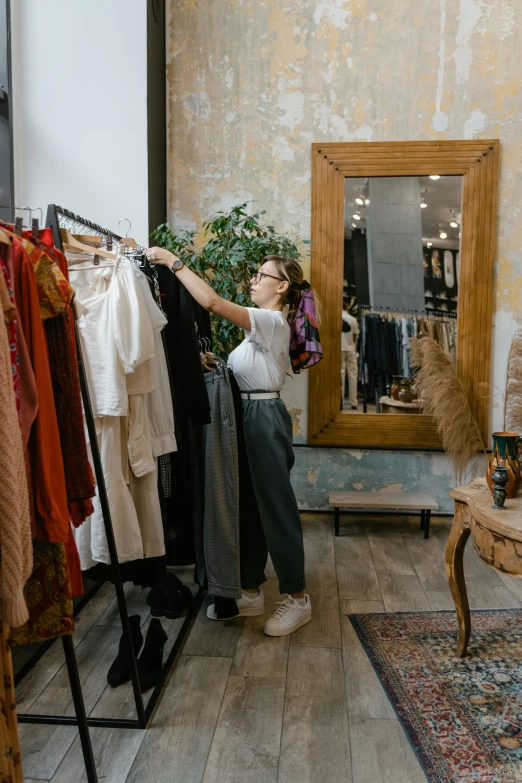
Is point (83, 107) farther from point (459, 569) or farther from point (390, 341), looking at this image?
point (459, 569)

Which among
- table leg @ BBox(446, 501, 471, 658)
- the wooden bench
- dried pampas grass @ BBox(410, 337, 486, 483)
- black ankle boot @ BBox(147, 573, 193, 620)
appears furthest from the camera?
the wooden bench

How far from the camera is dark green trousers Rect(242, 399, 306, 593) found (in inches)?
105

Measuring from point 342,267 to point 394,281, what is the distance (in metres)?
0.37

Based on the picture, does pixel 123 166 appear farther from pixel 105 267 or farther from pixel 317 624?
pixel 317 624

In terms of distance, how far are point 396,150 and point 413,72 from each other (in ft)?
1.69

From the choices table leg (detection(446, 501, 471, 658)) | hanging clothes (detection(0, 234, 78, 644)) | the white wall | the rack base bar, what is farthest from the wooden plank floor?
the white wall

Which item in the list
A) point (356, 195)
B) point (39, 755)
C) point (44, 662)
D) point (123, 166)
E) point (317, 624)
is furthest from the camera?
point (356, 195)

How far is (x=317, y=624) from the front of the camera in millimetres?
2773

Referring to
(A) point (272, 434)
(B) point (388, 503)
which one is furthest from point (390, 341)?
(A) point (272, 434)

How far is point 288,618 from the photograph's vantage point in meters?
2.70

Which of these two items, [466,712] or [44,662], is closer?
[466,712]

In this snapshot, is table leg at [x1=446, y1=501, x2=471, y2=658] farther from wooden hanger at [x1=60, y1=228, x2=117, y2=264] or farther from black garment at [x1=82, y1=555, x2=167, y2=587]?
wooden hanger at [x1=60, y1=228, x2=117, y2=264]

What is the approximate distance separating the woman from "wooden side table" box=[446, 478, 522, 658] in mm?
676

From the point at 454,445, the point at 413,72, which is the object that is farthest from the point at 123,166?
the point at 454,445
